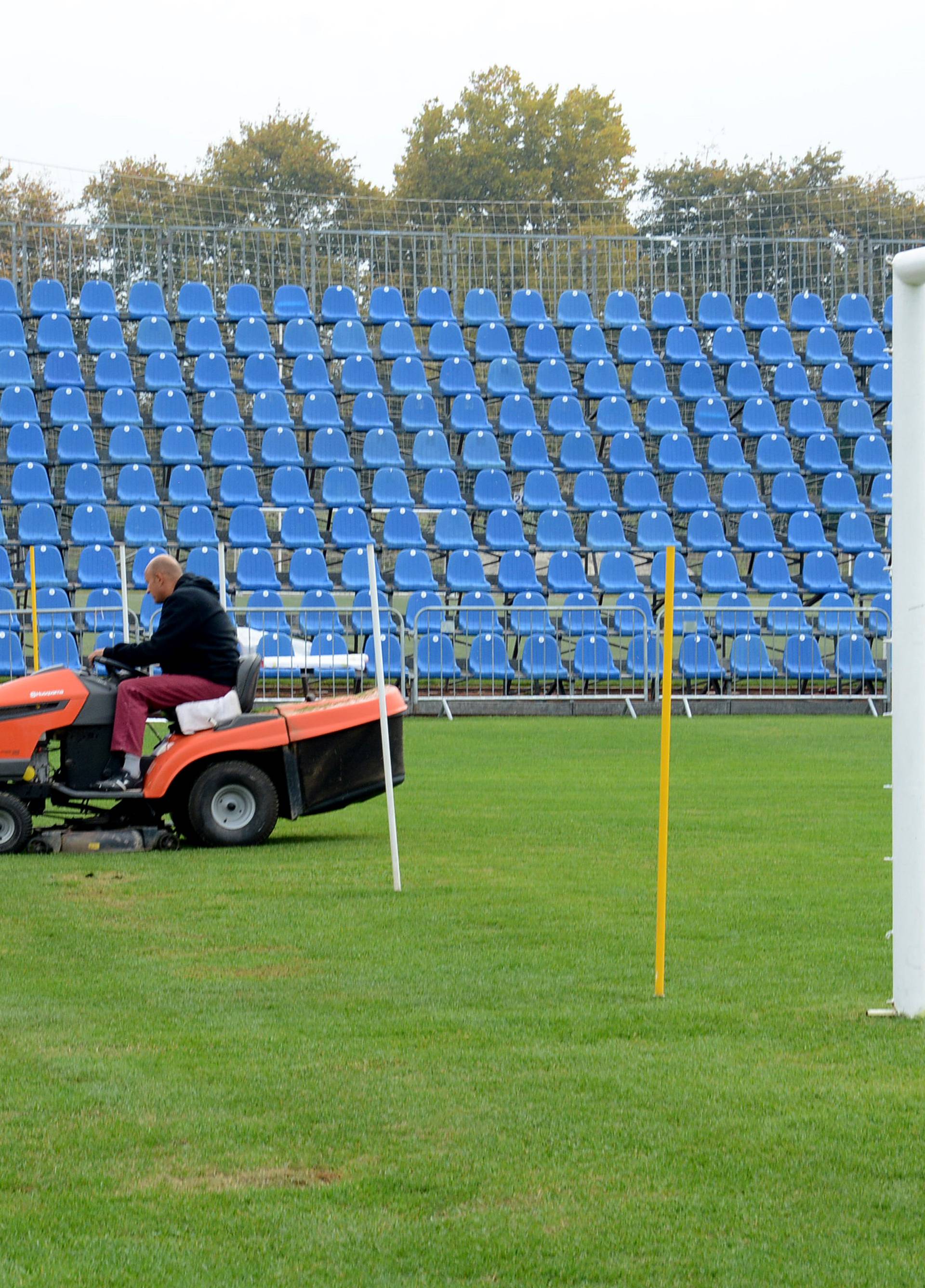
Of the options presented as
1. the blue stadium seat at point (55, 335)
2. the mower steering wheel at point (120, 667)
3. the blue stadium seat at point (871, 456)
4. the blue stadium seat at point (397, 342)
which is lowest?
the mower steering wheel at point (120, 667)

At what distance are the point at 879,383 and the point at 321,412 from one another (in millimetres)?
9199

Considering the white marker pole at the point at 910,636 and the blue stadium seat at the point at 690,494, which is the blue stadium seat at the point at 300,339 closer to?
the blue stadium seat at the point at 690,494

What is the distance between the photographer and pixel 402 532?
23625mm

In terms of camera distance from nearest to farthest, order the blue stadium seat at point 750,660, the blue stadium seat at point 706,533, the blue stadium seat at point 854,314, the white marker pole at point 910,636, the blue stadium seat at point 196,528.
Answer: the white marker pole at point 910,636, the blue stadium seat at point 750,660, the blue stadium seat at point 196,528, the blue stadium seat at point 706,533, the blue stadium seat at point 854,314

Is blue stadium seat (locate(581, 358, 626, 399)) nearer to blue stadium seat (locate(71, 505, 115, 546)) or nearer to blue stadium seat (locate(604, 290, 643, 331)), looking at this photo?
blue stadium seat (locate(604, 290, 643, 331))

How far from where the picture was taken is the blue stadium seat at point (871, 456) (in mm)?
26156

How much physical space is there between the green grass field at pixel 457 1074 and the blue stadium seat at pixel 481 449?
16.0m

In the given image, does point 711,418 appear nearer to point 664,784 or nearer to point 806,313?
point 806,313

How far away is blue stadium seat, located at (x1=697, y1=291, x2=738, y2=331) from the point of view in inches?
1082

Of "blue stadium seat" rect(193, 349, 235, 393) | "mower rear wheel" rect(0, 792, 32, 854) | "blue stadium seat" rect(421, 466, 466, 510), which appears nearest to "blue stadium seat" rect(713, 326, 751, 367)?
"blue stadium seat" rect(421, 466, 466, 510)

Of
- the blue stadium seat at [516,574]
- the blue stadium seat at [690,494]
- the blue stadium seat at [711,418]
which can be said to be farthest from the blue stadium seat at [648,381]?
the blue stadium seat at [516,574]

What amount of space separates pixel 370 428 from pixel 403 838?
15324mm

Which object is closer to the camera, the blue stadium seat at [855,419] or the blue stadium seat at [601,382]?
the blue stadium seat at [601,382]

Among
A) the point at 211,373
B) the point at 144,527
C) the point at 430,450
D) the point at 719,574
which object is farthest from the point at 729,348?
the point at 144,527
